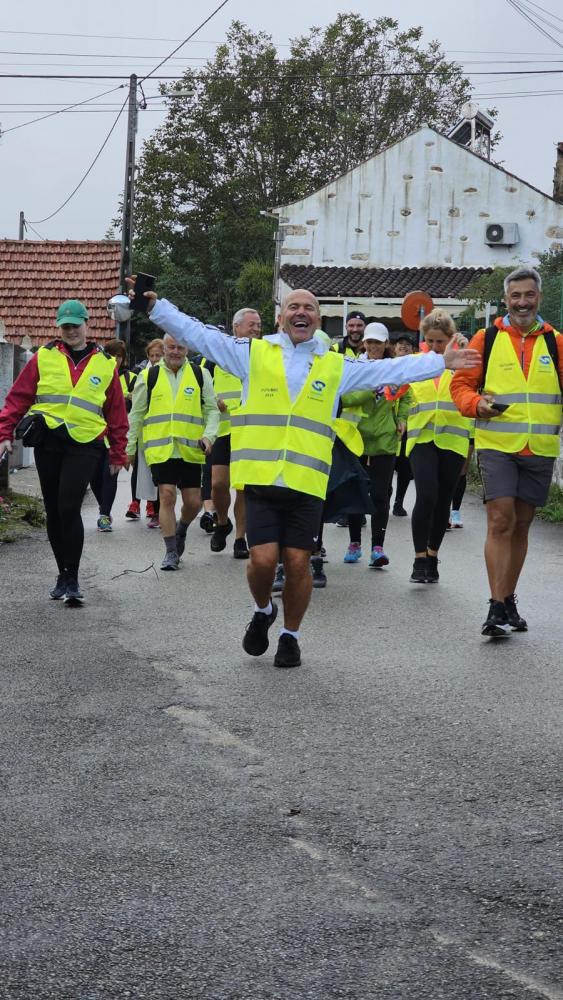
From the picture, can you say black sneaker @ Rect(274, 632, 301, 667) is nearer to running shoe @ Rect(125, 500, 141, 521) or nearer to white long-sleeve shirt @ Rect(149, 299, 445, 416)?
white long-sleeve shirt @ Rect(149, 299, 445, 416)

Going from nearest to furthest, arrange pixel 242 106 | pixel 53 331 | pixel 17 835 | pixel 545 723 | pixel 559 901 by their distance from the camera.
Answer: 1. pixel 559 901
2. pixel 17 835
3. pixel 545 723
4. pixel 53 331
5. pixel 242 106

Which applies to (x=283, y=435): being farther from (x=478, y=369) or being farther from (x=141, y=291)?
(x=478, y=369)

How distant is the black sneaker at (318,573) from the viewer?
1045 centimetres

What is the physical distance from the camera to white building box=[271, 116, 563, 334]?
43.0 metres

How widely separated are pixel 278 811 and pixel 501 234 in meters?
39.4

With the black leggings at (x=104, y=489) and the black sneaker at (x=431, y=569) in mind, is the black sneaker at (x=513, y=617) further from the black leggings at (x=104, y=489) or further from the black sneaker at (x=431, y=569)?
the black leggings at (x=104, y=489)

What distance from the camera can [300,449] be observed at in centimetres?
747

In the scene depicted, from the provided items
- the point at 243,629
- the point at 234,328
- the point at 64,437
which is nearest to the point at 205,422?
the point at 234,328

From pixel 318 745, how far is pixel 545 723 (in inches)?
41.2

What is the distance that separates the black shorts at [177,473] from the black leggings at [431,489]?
1.80 meters

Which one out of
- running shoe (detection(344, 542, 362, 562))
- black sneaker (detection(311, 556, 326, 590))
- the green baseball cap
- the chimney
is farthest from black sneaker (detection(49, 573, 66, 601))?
the chimney

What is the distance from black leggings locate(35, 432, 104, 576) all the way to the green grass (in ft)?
11.0

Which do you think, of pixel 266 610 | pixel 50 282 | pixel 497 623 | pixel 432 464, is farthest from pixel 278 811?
pixel 50 282

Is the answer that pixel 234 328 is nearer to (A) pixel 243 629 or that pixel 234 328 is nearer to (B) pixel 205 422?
(B) pixel 205 422
